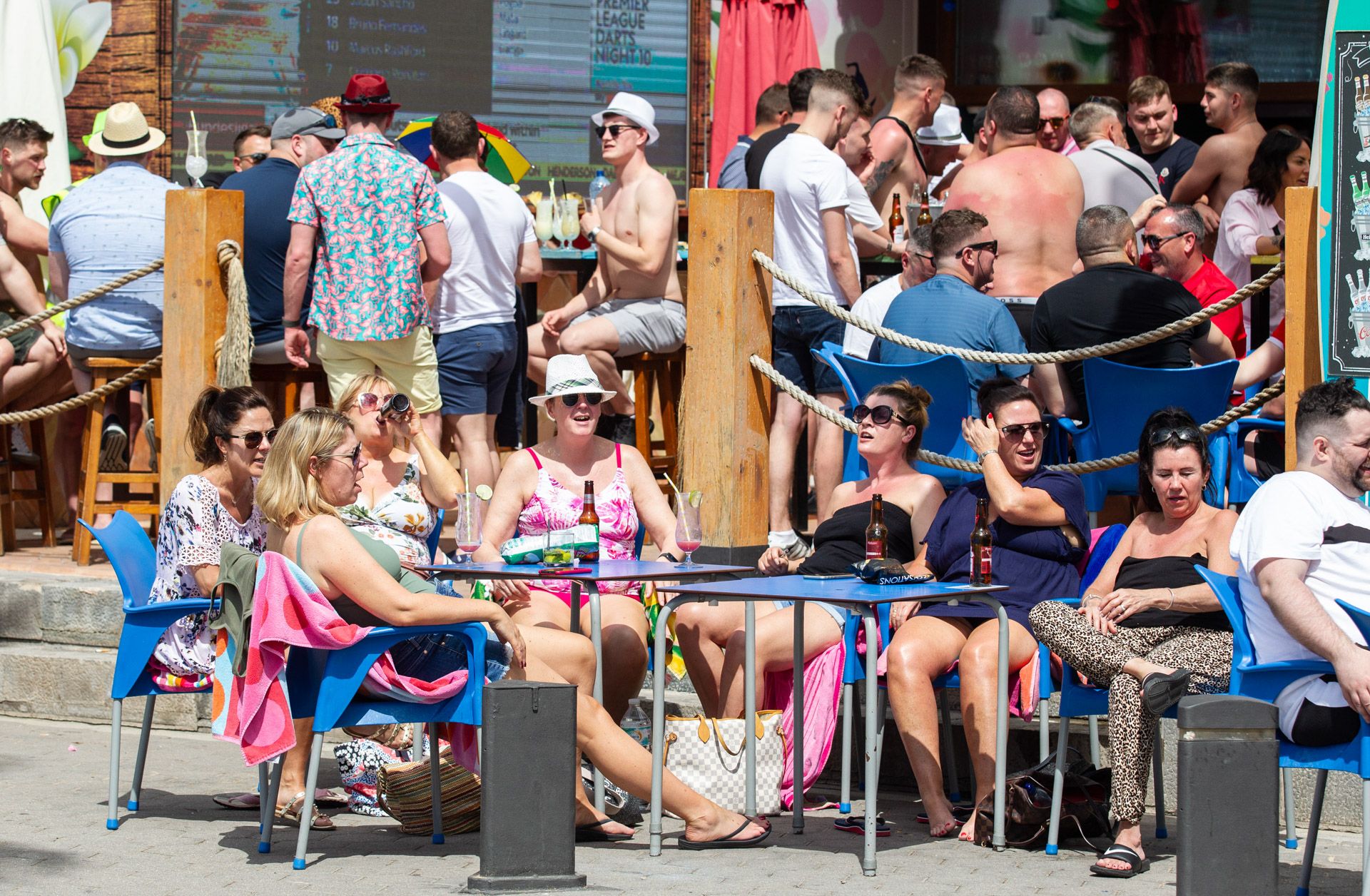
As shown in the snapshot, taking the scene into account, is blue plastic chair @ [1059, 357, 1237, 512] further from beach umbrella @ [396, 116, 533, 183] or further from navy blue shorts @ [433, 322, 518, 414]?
beach umbrella @ [396, 116, 533, 183]

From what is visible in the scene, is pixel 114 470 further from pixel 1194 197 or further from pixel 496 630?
pixel 1194 197

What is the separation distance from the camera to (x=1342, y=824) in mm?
5355

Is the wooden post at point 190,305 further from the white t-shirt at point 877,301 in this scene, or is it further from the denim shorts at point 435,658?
the white t-shirt at point 877,301

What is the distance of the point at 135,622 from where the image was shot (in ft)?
17.7

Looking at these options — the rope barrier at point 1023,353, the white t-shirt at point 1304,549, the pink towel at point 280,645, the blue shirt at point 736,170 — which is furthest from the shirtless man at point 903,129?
the pink towel at point 280,645

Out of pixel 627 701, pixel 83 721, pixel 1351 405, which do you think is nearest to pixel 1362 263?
pixel 1351 405

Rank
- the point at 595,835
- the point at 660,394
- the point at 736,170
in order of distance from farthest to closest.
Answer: the point at 736,170 < the point at 660,394 < the point at 595,835

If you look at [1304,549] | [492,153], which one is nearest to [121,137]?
[492,153]

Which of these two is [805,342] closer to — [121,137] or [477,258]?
[477,258]

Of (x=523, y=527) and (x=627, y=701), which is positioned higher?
(x=523, y=527)

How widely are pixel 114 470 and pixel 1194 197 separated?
4994mm

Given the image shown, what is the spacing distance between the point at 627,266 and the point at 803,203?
2.65 ft

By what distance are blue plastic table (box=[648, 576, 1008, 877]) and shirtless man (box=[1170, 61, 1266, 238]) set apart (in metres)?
3.82

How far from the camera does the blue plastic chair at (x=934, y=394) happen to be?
21.2 ft
